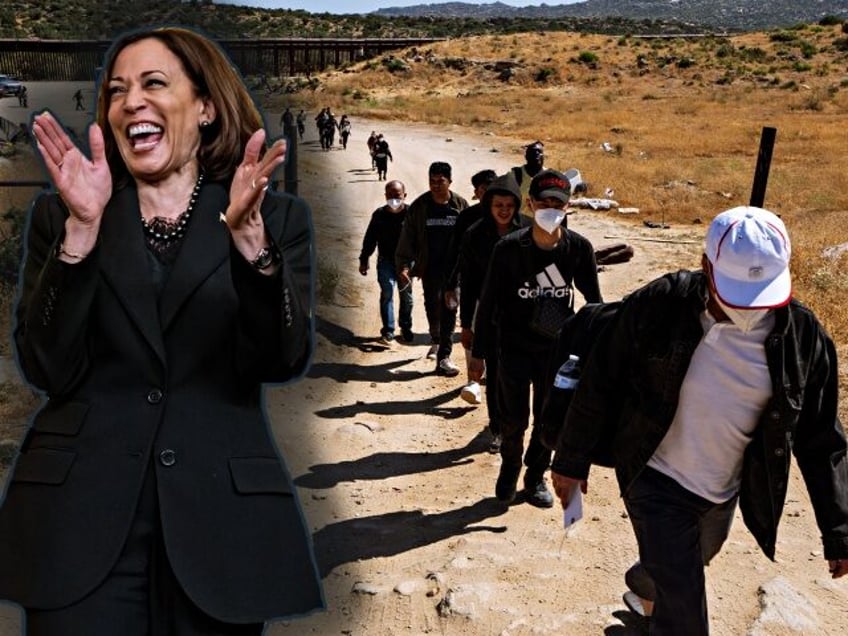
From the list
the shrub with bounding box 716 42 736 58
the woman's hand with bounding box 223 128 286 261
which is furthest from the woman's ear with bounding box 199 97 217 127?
the shrub with bounding box 716 42 736 58

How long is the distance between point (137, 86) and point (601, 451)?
2.24 m

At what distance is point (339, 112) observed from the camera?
44781 mm

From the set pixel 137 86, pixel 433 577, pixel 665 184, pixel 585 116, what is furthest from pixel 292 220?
pixel 585 116

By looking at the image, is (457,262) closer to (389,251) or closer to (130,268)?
(389,251)

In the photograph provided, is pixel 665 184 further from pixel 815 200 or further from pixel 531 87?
pixel 531 87

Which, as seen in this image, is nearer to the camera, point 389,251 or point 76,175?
point 76,175

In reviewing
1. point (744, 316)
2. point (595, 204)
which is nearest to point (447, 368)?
point (744, 316)

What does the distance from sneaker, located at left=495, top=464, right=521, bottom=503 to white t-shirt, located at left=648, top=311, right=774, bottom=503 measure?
7.95ft

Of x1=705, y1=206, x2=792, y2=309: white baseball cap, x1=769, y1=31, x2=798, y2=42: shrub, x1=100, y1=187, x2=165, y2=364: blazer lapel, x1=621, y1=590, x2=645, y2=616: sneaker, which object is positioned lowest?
x1=621, y1=590, x2=645, y2=616: sneaker

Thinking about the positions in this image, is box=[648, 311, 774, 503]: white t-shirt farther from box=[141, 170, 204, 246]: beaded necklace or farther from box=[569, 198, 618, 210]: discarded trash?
box=[569, 198, 618, 210]: discarded trash

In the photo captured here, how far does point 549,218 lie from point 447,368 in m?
3.64

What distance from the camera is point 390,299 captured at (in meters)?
9.70

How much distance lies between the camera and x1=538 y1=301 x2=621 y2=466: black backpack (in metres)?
3.62

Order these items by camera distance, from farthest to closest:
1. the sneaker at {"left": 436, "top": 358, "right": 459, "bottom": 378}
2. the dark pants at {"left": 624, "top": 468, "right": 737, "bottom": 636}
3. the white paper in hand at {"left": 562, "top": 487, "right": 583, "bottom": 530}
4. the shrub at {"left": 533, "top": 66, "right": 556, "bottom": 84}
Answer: the shrub at {"left": 533, "top": 66, "right": 556, "bottom": 84} → the sneaker at {"left": 436, "top": 358, "right": 459, "bottom": 378} → the white paper in hand at {"left": 562, "top": 487, "right": 583, "bottom": 530} → the dark pants at {"left": 624, "top": 468, "right": 737, "bottom": 636}
